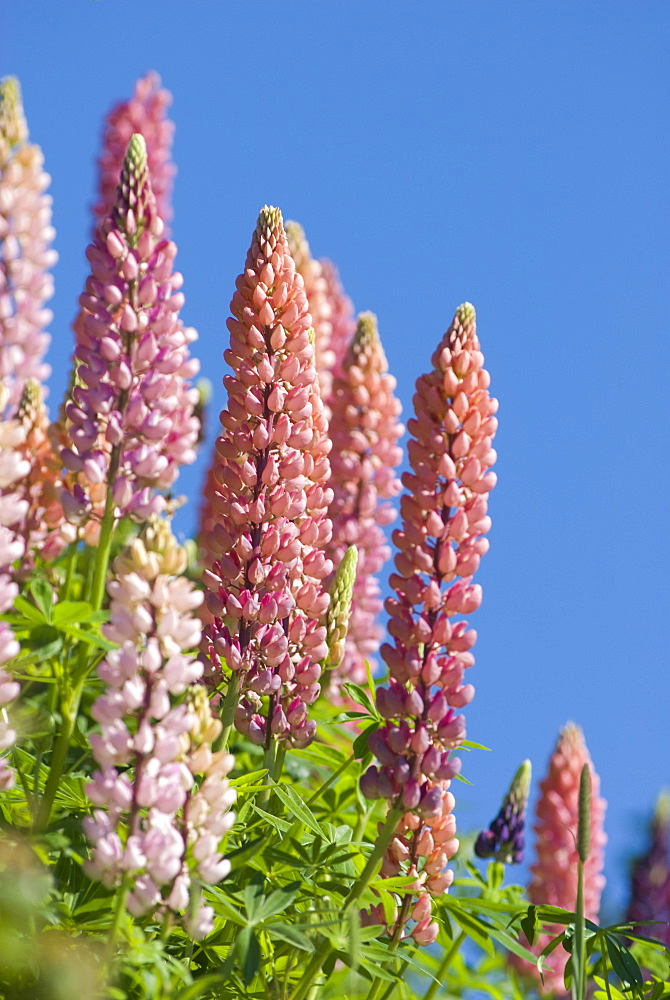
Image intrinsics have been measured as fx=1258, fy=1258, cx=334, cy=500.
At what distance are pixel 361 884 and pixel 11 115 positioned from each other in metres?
2.37

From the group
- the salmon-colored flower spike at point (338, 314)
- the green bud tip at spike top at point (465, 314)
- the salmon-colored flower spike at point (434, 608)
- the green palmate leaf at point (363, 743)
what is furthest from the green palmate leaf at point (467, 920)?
the salmon-colored flower spike at point (338, 314)

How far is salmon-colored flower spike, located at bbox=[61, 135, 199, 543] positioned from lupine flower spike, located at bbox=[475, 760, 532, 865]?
1580 mm

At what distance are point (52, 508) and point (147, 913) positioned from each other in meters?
1.75

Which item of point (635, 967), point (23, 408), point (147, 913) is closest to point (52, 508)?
point (23, 408)

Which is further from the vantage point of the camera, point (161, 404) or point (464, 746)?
point (464, 746)

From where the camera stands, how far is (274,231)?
273cm

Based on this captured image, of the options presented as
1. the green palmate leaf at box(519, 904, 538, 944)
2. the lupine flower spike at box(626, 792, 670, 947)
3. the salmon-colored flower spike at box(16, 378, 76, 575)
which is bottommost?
the lupine flower spike at box(626, 792, 670, 947)

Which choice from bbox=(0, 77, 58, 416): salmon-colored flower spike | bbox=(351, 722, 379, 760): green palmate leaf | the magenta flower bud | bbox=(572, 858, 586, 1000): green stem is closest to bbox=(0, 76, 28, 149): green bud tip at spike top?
bbox=(0, 77, 58, 416): salmon-colored flower spike

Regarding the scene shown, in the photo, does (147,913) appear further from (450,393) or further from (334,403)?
(334,403)

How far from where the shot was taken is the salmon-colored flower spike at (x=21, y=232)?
3.31 metres

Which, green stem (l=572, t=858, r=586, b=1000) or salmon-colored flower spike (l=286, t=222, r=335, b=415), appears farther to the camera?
salmon-colored flower spike (l=286, t=222, r=335, b=415)

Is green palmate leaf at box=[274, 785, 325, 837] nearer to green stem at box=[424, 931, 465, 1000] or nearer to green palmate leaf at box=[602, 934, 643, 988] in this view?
green stem at box=[424, 931, 465, 1000]

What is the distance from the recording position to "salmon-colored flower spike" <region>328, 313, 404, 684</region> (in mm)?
4105

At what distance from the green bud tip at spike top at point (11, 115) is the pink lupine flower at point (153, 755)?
195cm
